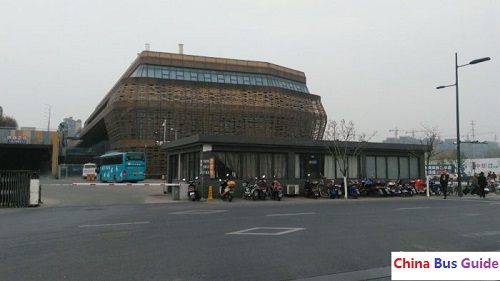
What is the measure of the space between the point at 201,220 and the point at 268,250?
548 cm

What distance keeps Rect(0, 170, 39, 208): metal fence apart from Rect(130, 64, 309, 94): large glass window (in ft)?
166

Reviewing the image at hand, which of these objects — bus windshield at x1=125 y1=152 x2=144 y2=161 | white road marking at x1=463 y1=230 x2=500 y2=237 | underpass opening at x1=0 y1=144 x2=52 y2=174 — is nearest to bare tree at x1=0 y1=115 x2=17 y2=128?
underpass opening at x1=0 y1=144 x2=52 y2=174

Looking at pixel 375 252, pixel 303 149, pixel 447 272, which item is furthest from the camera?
pixel 303 149

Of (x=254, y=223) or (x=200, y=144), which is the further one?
(x=200, y=144)

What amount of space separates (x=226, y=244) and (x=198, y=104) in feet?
201

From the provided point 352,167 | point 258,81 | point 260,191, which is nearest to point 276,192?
point 260,191

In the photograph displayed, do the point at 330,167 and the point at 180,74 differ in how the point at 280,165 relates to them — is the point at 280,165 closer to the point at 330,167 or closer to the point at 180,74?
the point at 330,167

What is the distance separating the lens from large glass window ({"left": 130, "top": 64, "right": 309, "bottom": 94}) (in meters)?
69.9

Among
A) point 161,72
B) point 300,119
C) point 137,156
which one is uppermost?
point 161,72

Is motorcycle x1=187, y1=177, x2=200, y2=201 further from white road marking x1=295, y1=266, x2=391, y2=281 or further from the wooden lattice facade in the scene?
the wooden lattice facade

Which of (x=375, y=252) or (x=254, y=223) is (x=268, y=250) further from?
(x=254, y=223)

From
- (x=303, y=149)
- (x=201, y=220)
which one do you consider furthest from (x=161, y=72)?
(x=201, y=220)

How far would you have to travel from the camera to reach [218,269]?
23.2ft

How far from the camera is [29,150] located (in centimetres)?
7719
